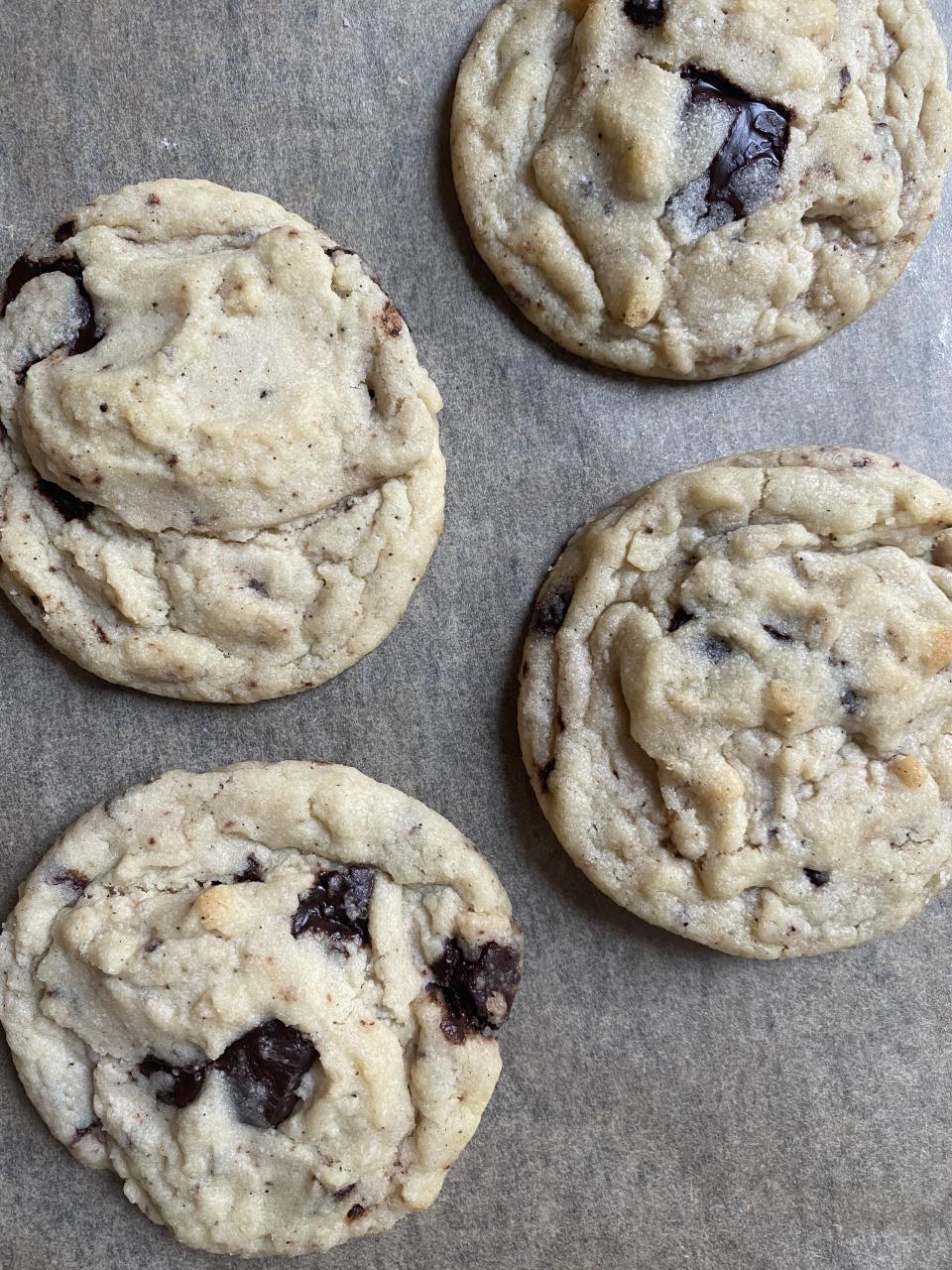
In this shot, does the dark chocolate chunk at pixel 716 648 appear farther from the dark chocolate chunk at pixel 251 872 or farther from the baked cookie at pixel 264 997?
the dark chocolate chunk at pixel 251 872

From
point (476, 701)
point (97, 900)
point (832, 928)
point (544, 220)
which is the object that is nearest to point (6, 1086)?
point (97, 900)

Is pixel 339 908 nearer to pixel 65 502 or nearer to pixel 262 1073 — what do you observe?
pixel 262 1073

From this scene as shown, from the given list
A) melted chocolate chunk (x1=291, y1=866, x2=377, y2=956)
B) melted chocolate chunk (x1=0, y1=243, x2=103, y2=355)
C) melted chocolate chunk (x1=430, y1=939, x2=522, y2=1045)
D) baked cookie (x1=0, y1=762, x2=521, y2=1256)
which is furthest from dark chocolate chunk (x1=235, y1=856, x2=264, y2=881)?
melted chocolate chunk (x1=0, y1=243, x2=103, y2=355)

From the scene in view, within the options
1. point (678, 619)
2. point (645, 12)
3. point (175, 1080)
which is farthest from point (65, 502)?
point (645, 12)

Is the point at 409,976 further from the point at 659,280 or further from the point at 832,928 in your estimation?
the point at 659,280

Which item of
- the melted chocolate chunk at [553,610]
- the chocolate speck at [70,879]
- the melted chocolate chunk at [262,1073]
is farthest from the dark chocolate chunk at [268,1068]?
the melted chocolate chunk at [553,610]
